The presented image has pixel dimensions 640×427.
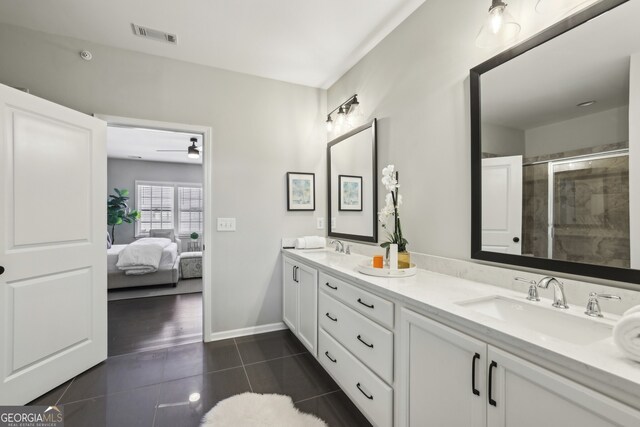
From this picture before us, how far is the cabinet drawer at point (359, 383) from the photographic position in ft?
4.84

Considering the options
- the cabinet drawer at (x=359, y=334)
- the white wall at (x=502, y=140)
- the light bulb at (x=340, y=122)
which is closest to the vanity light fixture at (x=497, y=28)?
the white wall at (x=502, y=140)

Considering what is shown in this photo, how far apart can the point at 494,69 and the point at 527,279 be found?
42.8 inches

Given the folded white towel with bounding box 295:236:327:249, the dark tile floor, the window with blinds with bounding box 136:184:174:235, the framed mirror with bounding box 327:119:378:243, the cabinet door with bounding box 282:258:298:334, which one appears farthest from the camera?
the window with blinds with bounding box 136:184:174:235

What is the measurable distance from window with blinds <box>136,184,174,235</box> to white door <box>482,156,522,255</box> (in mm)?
7659

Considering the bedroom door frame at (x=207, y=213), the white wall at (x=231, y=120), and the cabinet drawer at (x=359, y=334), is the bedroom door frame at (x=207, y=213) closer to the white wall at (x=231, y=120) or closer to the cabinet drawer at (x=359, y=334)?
the white wall at (x=231, y=120)

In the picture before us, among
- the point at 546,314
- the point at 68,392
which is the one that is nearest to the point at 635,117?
the point at 546,314

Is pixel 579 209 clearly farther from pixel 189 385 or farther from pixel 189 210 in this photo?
pixel 189 210

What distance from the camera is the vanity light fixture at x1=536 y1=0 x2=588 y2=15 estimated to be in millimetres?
1241

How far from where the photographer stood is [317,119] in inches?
129

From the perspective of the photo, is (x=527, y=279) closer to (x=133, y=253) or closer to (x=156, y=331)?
(x=156, y=331)

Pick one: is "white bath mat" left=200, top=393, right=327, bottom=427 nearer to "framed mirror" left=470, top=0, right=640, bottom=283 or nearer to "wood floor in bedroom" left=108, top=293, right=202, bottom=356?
"wood floor in bedroom" left=108, top=293, right=202, bottom=356

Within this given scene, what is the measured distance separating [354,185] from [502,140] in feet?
4.63

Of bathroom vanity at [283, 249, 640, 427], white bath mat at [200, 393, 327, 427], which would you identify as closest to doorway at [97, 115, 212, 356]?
white bath mat at [200, 393, 327, 427]

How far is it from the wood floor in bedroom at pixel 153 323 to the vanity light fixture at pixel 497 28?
3269 millimetres
